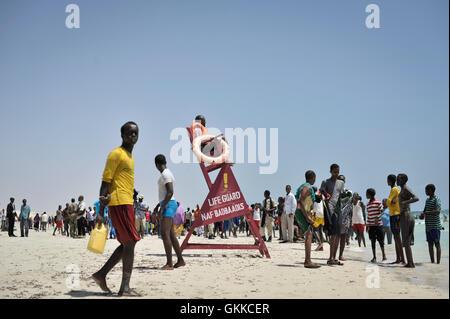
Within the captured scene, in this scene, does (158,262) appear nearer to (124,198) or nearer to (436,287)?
(124,198)

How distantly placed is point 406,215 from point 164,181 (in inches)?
191

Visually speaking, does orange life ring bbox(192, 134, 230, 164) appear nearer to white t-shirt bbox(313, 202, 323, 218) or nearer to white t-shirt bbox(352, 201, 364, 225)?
white t-shirt bbox(313, 202, 323, 218)

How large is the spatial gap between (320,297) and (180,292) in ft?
5.59

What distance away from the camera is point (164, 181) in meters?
7.14

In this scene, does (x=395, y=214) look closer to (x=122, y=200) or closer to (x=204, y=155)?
(x=204, y=155)

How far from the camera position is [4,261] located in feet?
28.5

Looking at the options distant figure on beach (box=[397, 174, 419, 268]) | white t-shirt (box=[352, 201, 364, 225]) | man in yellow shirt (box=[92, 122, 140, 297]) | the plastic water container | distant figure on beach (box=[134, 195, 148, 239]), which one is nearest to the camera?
man in yellow shirt (box=[92, 122, 140, 297])

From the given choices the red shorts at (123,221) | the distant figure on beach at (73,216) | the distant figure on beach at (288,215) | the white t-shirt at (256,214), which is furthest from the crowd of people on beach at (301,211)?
the distant figure on beach at (73,216)

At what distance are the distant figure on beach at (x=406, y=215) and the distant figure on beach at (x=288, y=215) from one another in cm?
603

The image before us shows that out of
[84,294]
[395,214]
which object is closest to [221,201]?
[395,214]

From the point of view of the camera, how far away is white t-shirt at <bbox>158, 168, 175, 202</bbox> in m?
7.12

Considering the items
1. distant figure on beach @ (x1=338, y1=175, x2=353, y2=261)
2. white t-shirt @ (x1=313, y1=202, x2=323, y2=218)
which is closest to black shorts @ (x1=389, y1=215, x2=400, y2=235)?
distant figure on beach @ (x1=338, y1=175, x2=353, y2=261)

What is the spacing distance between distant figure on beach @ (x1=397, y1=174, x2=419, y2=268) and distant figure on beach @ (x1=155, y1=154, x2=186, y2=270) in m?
4.51
